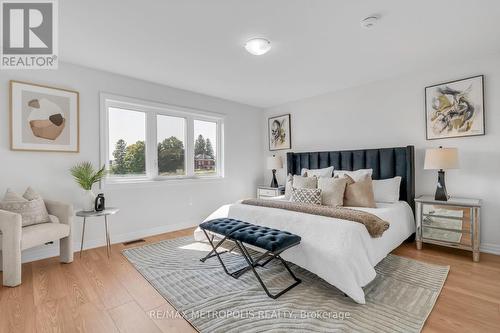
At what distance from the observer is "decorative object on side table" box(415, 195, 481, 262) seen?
2736mm

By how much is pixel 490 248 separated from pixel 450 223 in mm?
676

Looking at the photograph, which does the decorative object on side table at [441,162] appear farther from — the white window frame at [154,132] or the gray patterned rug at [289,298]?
the white window frame at [154,132]

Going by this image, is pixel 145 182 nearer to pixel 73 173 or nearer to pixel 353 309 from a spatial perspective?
pixel 73 173

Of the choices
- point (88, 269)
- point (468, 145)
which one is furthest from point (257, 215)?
point (468, 145)

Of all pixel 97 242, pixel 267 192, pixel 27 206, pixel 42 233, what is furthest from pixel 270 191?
pixel 27 206

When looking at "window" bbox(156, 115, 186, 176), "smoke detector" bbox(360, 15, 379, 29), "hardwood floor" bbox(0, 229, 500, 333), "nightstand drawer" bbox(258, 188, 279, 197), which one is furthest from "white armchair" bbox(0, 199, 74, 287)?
"smoke detector" bbox(360, 15, 379, 29)

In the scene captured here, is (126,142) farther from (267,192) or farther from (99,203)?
(267,192)

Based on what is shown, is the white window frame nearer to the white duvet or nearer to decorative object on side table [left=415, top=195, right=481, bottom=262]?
the white duvet

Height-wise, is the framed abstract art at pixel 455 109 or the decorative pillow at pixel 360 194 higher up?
the framed abstract art at pixel 455 109

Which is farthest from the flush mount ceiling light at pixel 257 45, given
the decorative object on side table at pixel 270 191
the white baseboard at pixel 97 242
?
the white baseboard at pixel 97 242

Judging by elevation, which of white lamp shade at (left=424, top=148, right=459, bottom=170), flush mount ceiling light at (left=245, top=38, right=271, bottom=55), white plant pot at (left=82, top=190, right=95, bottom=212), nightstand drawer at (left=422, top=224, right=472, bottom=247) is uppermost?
flush mount ceiling light at (left=245, top=38, right=271, bottom=55)

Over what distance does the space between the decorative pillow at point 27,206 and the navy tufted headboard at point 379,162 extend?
392 cm

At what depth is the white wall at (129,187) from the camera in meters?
2.83

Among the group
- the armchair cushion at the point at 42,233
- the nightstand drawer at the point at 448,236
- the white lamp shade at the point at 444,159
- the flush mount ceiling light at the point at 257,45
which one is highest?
the flush mount ceiling light at the point at 257,45
